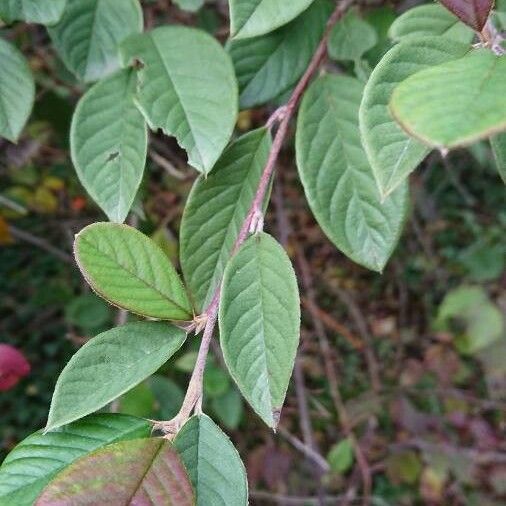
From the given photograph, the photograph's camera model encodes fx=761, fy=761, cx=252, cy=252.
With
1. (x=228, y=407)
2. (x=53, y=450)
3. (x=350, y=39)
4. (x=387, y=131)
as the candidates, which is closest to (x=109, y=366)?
(x=53, y=450)

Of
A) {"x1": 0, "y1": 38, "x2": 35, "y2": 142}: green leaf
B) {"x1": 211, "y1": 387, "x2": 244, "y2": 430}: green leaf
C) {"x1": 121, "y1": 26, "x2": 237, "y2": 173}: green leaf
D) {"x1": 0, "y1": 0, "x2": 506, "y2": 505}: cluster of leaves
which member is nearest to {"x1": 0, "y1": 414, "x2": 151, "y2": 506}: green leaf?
{"x1": 0, "y1": 0, "x2": 506, "y2": 505}: cluster of leaves

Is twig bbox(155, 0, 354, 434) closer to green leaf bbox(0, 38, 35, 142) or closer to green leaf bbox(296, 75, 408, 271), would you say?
green leaf bbox(296, 75, 408, 271)

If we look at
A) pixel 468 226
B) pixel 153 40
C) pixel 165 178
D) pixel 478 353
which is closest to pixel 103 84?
pixel 153 40

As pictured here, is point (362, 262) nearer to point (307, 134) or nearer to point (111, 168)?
point (307, 134)

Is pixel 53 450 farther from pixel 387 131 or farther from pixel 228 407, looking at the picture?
pixel 228 407

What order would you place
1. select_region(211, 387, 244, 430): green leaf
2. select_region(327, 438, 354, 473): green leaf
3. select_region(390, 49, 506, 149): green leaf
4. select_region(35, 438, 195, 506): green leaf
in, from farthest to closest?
select_region(327, 438, 354, 473): green leaf
select_region(211, 387, 244, 430): green leaf
select_region(35, 438, 195, 506): green leaf
select_region(390, 49, 506, 149): green leaf

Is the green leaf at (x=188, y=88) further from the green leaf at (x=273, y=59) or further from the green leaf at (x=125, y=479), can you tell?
the green leaf at (x=125, y=479)
